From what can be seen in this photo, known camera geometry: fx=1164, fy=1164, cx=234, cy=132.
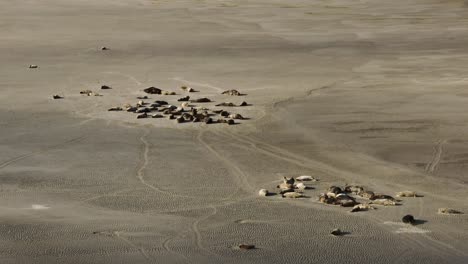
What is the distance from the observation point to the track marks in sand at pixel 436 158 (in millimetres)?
11781

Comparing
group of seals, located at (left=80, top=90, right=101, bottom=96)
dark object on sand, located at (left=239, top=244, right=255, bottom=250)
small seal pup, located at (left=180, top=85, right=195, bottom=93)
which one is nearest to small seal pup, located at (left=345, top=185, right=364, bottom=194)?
dark object on sand, located at (left=239, top=244, right=255, bottom=250)

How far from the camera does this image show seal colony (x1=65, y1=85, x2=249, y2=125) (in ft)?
48.6

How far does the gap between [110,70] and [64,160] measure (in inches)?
331

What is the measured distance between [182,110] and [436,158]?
4.24m

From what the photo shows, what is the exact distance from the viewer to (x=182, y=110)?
1539 centimetres

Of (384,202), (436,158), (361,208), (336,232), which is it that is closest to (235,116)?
(436,158)

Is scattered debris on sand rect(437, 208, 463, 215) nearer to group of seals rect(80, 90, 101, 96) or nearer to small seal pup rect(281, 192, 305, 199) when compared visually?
small seal pup rect(281, 192, 305, 199)

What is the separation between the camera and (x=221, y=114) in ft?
49.9

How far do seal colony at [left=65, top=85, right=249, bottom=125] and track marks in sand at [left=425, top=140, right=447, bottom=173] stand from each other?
285cm

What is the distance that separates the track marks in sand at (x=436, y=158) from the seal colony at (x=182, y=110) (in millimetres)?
2846

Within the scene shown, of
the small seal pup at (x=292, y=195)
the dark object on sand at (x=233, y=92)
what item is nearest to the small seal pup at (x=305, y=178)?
the small seal pup at (x=292, y=195)

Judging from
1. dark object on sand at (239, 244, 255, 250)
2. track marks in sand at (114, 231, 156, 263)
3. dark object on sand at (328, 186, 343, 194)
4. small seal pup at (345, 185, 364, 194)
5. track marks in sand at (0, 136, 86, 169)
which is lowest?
track marks in sand at (0, 136, 86, 169)

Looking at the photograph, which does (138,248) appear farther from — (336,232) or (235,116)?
(235,116)

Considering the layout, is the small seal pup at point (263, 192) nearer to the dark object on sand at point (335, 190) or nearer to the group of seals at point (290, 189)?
the group of seals at point (290, 189)
